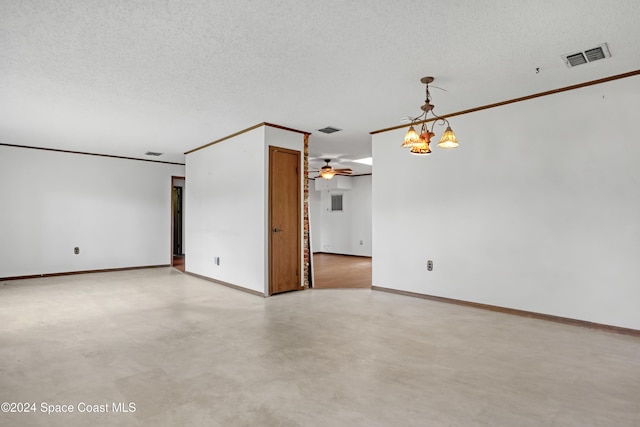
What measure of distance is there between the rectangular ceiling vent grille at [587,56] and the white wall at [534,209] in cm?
70

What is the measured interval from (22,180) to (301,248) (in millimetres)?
5552

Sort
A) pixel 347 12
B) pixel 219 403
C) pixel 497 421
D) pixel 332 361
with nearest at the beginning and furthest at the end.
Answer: pixel 497 421, pixel 219 403, pixel 347 12, pixel 332 361

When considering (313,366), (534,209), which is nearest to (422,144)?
(534,209)

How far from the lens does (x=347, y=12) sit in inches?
97.2

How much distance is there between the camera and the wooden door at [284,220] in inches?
213

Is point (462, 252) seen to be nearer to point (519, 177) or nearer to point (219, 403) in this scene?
point (519, 177)

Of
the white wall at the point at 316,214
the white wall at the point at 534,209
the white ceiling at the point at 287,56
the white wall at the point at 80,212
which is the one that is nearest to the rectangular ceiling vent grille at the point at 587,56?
the white ceiling at the point at 287,56

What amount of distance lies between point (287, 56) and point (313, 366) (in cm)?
260

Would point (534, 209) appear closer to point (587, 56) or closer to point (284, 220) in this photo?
point (587, 56)

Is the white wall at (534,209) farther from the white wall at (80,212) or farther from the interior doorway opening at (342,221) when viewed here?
the white wall at (80,212)

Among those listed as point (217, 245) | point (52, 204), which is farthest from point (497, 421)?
point (52, 204)

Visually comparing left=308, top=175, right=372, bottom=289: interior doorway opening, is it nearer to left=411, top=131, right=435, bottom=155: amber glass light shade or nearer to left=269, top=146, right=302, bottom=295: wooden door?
left=269, top=146, right=302, bottom=295: wooden door

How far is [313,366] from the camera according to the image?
280 centimetres

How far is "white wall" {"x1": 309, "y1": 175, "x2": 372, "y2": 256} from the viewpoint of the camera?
10.8 metres
